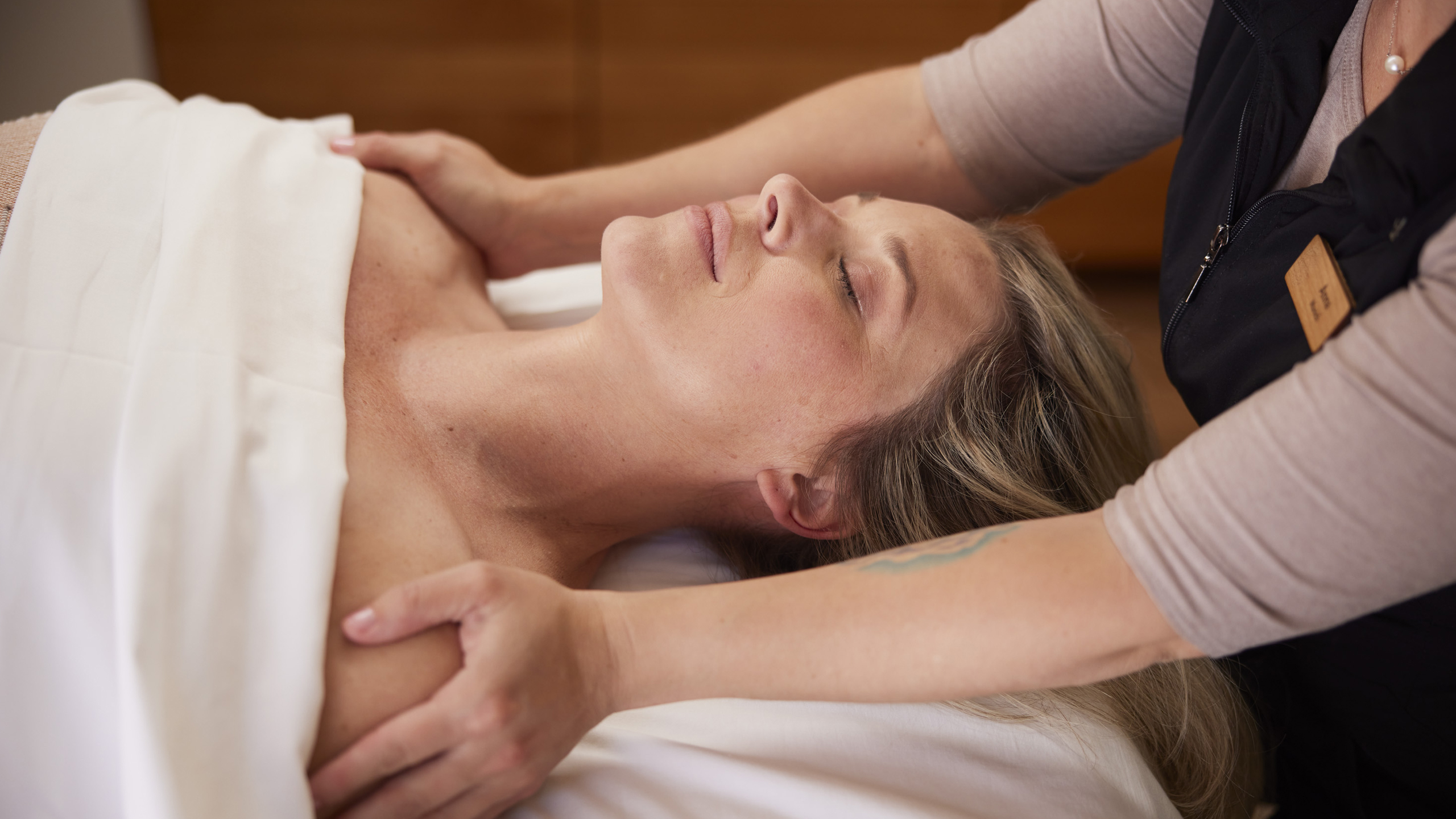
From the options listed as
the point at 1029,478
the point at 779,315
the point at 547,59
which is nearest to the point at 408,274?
the point at 779,315

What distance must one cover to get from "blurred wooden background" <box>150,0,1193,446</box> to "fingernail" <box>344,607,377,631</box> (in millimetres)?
2356

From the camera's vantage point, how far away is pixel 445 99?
2.88 meters

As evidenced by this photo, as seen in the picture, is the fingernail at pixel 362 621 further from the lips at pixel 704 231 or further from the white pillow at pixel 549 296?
the white pillow at pixel 549 296

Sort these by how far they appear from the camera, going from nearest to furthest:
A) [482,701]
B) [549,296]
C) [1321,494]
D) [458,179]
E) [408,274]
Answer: [1321,494] < [482,701] < [408,274] < [458,179] < [549,296]

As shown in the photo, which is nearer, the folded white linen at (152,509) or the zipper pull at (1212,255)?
the folded white linen at (152,509)

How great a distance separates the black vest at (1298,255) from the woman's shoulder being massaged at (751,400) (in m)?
0.14

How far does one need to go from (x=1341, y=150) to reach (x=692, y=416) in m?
0.71

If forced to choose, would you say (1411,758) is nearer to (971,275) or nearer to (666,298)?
(971,275)

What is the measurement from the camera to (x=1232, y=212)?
105 cm

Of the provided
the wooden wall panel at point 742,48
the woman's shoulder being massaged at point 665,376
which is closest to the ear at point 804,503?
the woman's shoulder being massaged at point 665,376

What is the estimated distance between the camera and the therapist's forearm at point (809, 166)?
1.52m

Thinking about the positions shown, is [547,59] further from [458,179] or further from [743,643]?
[743,643]

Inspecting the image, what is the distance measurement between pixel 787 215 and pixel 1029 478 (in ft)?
1.57

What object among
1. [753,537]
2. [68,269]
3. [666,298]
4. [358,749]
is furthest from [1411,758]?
[68,269]
